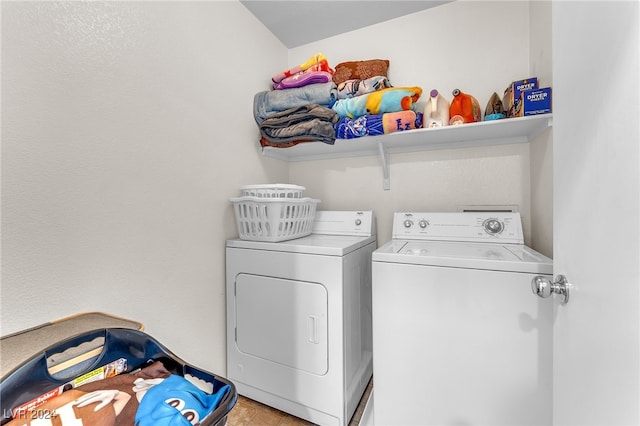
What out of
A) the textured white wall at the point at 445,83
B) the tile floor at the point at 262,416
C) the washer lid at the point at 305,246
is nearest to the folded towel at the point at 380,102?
the textured white wall at the point at 445,83

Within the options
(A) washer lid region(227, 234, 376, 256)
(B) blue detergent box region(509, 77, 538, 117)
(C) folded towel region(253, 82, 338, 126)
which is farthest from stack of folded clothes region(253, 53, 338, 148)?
(B) blue detergent box region(509, 77, 538, 117)

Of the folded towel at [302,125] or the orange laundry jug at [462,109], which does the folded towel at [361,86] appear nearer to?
the folded towel at [302,125]

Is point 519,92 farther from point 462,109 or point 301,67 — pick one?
point 301,67

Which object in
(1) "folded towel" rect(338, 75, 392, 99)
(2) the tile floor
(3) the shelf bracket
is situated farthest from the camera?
(3) the shelf bracket

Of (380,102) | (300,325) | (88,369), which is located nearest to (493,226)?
(380,102)

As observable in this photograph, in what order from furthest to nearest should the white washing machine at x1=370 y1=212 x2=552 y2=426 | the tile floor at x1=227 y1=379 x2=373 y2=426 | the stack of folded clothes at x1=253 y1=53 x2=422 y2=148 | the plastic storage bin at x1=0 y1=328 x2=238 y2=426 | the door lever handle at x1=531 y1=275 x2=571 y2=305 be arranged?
the stack of folded clothes at x1=253 y1=53 x2=422 y2=148 → the tile floor at x1=227 y1=379 x2=373 y2=426 → the white washing machine at x1=370 y1=212 x2=552 y2=426 → the door lever handle at x1=531 y1=275 x2=571 y2=305 → the plastic storage bin at x1=0 y1=328 x2=238 y2=426

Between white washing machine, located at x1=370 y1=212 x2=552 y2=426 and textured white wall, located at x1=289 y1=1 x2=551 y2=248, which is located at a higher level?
textured white wall, located at x1=289 y1=1 x2=551 y2=248

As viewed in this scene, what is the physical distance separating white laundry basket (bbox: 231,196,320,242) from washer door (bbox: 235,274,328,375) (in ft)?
0.82

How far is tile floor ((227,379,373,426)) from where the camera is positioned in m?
1.42

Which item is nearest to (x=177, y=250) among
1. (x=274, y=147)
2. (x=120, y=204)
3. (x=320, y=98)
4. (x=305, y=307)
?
(x=120, y=204)

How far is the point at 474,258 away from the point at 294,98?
1453mm

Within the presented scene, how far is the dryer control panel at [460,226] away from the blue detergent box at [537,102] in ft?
1.85

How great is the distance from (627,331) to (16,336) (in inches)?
60.6

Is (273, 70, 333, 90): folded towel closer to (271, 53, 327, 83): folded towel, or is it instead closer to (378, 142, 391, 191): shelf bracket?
(271, 53, 327, 83): folded towel
